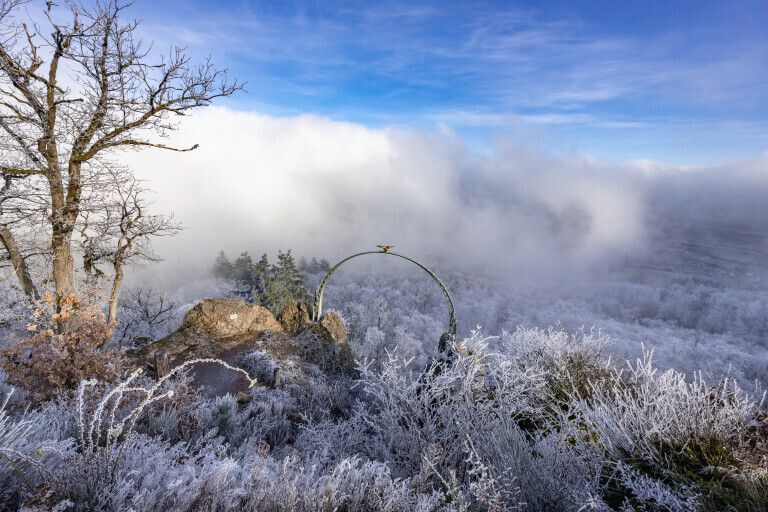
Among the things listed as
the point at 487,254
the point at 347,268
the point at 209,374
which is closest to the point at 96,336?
the point at 209,374

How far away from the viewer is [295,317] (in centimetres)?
1061

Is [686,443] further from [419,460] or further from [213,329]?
[213,329]

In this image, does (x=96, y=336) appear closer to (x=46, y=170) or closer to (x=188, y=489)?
(x=46, y=170)

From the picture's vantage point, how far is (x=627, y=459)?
3.27m

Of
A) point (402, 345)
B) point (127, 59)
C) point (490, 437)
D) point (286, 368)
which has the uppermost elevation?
point (127, 59)

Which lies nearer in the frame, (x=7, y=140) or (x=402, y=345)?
(x=7, y=140)

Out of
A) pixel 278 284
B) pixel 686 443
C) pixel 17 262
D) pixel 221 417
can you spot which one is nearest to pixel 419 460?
pixel 686 443

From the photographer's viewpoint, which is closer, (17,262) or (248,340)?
(17,262)

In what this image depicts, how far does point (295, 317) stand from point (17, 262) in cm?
647

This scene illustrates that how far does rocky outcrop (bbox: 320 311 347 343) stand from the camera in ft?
33.8

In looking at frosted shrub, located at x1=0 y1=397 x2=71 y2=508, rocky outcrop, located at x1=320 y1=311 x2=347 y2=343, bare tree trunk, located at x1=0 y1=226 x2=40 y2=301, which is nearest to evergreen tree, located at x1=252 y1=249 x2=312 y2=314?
rocky outcrop, located at x1=320 y1=311 x2=347 y2=343

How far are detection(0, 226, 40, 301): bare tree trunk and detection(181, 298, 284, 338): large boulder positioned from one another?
3370 millimetres

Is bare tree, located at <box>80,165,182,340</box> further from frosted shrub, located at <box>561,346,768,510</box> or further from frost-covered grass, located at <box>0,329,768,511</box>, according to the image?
frosted shrub, located at <box>561,346,768,510</box>

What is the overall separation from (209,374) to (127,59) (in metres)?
6.91
